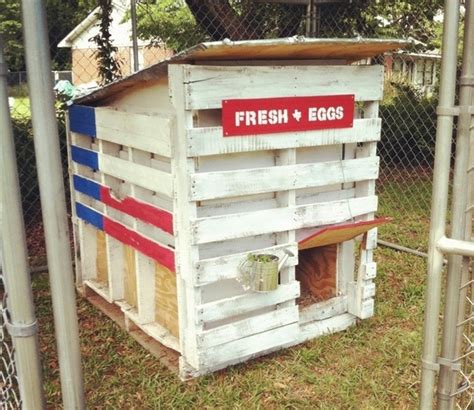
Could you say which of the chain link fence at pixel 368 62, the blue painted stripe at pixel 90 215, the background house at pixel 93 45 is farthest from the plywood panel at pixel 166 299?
the background house at pixel 93 45

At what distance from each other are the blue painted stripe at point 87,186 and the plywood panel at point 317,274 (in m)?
1.41

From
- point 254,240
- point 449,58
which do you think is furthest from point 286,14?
point 449,58

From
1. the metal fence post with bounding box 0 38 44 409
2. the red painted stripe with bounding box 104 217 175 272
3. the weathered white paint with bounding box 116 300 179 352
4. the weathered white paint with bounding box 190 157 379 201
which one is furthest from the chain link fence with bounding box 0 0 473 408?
the metal fence post with bounding box 0 38 44 409

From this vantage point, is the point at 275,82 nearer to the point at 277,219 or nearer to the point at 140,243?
the point at 277,219

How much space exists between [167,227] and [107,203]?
77 centimetres

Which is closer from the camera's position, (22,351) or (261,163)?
(22,351)

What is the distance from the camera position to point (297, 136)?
10.1 feet

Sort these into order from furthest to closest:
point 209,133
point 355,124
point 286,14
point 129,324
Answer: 1. point 286,14
2. point 129,324
3. point 355,124
4. point 209,133

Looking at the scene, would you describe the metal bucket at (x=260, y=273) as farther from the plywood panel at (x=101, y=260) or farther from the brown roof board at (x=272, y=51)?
the plywood panel at (x=101, y=260)

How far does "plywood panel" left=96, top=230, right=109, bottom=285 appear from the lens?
4.00 m

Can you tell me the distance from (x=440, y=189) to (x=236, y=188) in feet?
4.82

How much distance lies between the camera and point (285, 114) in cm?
301

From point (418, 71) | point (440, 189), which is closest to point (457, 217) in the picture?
point (440, 189)

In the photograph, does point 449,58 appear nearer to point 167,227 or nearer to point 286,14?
point 167,227
